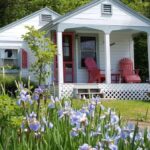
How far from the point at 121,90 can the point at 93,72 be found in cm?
167

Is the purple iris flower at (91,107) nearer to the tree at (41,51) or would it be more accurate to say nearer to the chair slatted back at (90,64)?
the tree at (41,51)

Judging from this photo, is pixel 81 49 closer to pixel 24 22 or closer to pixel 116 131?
pixel 24 22

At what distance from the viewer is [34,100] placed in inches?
184

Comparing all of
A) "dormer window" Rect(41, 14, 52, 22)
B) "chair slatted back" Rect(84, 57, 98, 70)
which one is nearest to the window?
"chair slatted back" Rect(84, 57, 98, 70)

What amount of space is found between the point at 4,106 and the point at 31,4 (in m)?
30.7

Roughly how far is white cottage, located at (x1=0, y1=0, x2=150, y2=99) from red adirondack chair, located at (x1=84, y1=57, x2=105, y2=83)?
48 centimetres

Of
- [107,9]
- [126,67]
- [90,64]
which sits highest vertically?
[107,9]

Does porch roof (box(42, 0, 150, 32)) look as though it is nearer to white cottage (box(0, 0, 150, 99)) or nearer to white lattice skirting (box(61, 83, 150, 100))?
white cottage (box(0, 0, 150, 99))

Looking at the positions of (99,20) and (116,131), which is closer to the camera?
(116,131)

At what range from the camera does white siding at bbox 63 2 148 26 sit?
20.2m

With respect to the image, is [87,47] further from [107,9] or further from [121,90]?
[121,90]

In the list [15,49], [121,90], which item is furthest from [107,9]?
[15,49]

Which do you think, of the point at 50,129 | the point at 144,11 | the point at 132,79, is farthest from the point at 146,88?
the point at 50,129

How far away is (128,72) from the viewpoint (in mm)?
21578
